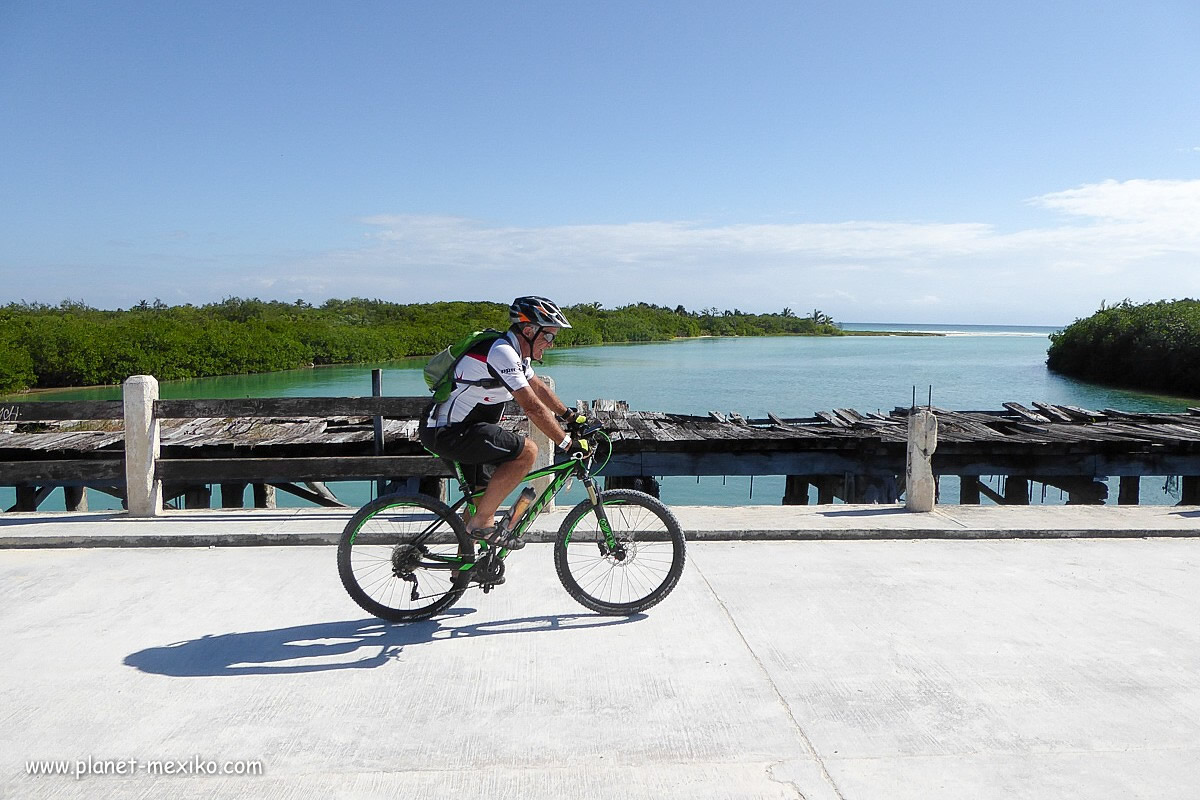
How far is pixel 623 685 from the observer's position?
13.5 feet

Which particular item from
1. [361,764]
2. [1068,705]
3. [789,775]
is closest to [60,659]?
[361,764]

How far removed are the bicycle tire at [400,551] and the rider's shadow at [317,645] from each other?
0.13 metres

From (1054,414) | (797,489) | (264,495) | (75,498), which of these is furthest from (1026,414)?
(75,498)

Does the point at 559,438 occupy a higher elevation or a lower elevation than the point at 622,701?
higher

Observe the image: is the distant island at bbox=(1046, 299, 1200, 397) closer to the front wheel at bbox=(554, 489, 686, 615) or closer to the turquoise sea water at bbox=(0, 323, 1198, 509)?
the turquoise sea water at bbox=(0, 323, 1198, 509)

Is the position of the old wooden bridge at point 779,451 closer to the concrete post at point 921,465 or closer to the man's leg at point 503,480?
the concrete post at point 921,465

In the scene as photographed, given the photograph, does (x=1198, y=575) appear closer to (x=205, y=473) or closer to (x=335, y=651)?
(x=335, y=651)

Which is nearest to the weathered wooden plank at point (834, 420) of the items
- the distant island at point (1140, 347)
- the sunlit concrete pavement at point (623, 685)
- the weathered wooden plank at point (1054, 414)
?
the weathered wooden plank at point (1054, 414)

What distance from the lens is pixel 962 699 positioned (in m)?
3.97

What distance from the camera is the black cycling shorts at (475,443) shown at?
483cm

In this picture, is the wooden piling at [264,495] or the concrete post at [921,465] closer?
the concrete post at [921,465]

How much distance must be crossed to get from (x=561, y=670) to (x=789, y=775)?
1.36 meters

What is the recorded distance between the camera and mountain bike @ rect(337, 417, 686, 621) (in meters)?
4.91

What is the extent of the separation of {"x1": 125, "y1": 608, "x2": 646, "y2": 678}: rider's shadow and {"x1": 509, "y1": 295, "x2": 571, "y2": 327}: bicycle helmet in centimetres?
171
